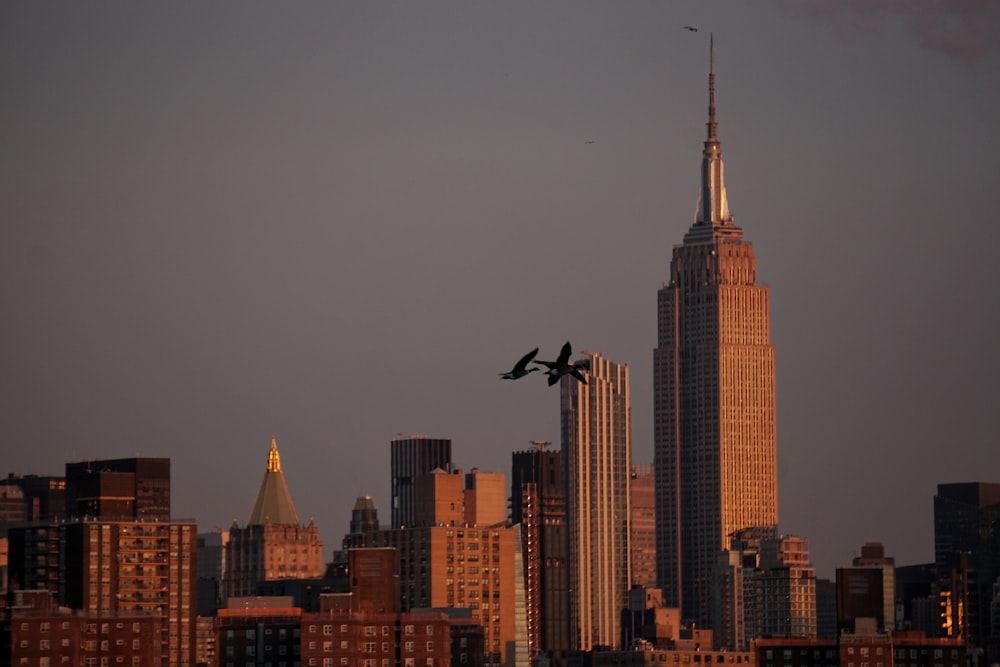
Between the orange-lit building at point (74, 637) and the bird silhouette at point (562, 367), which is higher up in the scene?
the bird silhouette at point (562, 367)

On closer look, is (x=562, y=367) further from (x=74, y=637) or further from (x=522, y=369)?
(x=74, y=637)

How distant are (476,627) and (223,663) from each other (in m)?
21.1

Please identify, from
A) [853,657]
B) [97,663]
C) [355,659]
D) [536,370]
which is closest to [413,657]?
[355,659]

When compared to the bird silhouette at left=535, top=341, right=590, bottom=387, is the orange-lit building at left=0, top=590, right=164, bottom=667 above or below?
below

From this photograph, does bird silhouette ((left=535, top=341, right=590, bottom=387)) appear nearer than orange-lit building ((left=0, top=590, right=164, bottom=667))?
Yes

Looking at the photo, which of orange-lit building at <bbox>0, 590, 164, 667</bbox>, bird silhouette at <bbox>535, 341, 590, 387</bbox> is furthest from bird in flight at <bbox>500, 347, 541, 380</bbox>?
orange-lit building at <bbox>0, 590, 164, 667</bbox>

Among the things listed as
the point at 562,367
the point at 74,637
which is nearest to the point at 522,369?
the point at 562,367

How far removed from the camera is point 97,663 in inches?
6275

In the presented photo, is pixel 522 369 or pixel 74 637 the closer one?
pixel 522 369

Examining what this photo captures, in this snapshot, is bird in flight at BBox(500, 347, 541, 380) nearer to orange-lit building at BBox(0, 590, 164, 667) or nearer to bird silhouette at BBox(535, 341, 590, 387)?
bird silhouette at BBox(535, 341, 590, 387)

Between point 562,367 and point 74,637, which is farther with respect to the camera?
point 74,637

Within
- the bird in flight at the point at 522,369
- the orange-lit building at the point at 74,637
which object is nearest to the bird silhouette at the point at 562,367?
the bird in flight at the point at 522,369

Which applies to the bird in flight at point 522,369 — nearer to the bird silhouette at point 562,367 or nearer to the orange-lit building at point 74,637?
the bird silhouette at point 562,367

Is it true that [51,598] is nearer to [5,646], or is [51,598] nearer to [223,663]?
[223,663]
